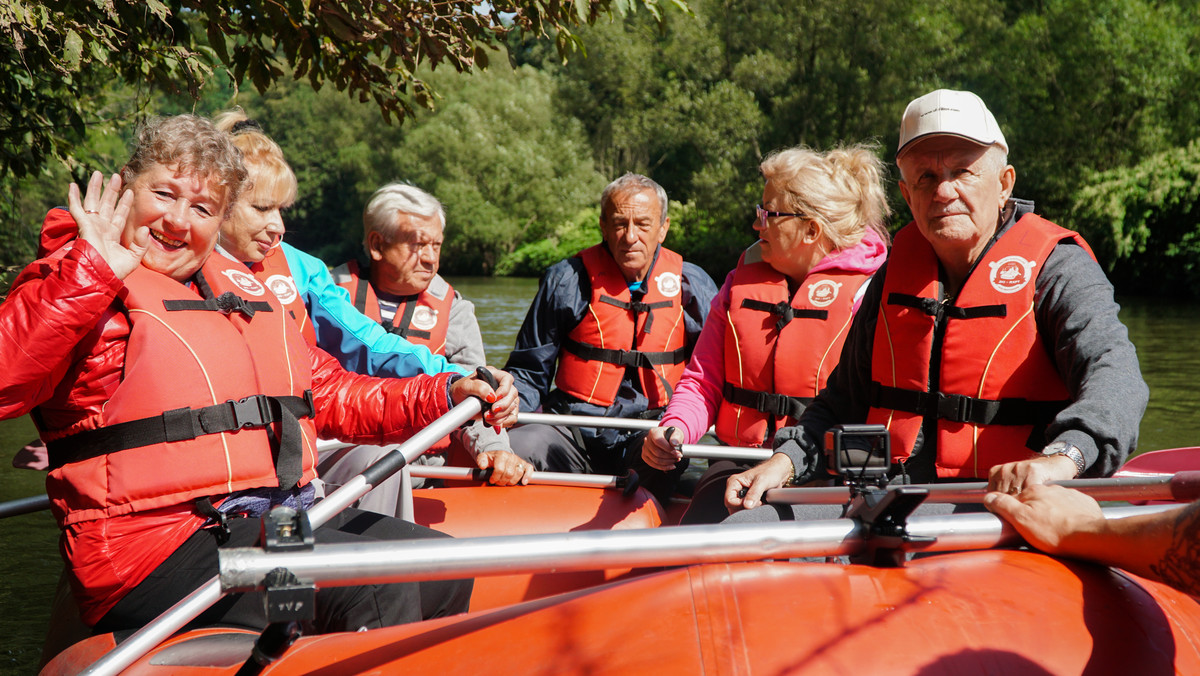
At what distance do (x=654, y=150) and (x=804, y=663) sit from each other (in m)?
27.7

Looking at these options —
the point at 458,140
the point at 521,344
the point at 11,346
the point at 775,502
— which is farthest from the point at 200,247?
the point at 458,140

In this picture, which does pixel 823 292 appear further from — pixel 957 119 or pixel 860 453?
pixel 860 453

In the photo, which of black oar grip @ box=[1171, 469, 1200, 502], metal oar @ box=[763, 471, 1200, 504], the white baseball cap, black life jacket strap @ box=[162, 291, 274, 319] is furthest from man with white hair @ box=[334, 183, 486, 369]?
black oar grip @ box=[1171, 469, 1200, 502]

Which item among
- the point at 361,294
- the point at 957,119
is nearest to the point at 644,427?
the point at 361,294

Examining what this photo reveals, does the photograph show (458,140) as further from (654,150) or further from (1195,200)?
(1195,200)

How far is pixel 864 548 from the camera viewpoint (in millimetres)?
1358

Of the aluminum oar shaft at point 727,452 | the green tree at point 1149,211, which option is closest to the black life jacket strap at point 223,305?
the aluminum oar shaft at point 727,452

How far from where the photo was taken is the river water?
3.69 m

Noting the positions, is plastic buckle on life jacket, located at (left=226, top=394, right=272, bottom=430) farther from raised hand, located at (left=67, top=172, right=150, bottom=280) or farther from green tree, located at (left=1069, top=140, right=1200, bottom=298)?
green tree, located at (left=1069, top=140, right=1200, bottom=298)

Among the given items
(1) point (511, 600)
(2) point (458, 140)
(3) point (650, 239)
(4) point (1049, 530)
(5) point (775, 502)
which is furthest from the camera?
(2) point (458, 140)

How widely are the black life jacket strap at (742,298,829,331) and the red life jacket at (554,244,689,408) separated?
0.70 m

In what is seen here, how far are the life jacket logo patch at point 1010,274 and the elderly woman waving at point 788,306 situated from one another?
31.1 inches

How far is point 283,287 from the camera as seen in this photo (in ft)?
9.84

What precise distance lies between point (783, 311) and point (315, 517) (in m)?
1.72
